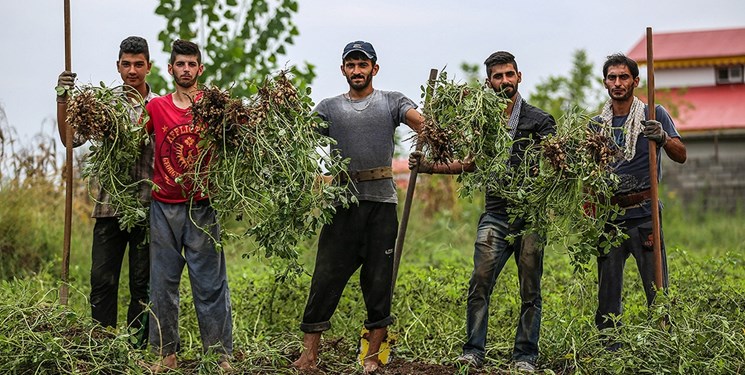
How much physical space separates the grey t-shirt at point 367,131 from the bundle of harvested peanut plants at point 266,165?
305 millimetres

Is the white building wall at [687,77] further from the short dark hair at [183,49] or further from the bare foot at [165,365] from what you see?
the bare foot at [165,365]

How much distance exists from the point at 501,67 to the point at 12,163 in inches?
243

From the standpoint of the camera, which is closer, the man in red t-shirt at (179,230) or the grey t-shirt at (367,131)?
the man in red t-shirt at (179,230)

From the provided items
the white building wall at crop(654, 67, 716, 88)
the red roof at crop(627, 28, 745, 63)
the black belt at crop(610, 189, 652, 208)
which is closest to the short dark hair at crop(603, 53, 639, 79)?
the black belt at crop(610, 189, 652, 208)

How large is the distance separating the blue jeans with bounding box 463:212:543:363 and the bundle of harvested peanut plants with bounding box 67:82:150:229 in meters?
2.09

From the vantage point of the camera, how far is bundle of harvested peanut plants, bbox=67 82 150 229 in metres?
6.46

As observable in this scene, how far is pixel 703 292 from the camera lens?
7562 millimetres

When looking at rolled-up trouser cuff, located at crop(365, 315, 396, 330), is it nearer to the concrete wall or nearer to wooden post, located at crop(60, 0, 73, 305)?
wooden post, located at crop(60, 0, 73, 305)

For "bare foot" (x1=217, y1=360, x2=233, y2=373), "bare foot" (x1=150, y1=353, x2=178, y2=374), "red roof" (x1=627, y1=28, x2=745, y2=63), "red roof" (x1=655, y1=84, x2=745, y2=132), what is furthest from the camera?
"red roof" (x1=627, y1=28, x2=745, y2=63)

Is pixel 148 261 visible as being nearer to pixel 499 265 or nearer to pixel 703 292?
pixel 499 265

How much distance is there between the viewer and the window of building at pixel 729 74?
81.6ft

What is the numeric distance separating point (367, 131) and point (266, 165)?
72cm

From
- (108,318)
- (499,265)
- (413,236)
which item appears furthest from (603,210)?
(413,236)

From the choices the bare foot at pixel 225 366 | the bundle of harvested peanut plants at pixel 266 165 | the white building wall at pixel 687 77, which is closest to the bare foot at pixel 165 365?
the bare foot at pixel 225 366
